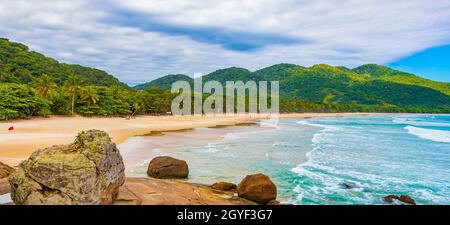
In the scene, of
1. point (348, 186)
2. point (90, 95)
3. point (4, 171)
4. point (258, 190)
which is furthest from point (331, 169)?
point (90, 95)

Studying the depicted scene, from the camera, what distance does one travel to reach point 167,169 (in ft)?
53.0

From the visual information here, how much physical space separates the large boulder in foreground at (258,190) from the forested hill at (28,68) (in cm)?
9079

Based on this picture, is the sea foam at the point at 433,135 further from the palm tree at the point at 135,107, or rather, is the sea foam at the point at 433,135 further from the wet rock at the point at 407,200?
the palm tree at the point at 135,107

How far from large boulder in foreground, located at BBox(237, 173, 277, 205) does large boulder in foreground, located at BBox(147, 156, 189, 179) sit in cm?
456

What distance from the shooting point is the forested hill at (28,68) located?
9731 cm

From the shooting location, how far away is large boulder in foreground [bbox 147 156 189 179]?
16.0m

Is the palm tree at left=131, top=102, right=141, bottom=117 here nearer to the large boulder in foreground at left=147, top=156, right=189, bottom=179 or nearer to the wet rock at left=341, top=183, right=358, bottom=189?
the large boulder in foreground at left=147, top=156, right=189, bottom=179

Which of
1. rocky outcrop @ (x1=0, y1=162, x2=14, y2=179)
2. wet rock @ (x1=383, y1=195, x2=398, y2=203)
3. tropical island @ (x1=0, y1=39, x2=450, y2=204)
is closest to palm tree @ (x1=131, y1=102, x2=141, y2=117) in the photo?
tropical island @ (x1=0, y1=39, x2=450, y2=204)

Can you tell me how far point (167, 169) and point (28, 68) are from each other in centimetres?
11694

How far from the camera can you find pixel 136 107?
7181 cm

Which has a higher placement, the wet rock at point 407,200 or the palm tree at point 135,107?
the palm tree at point 135,107

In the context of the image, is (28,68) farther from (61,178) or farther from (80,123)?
(61,178)

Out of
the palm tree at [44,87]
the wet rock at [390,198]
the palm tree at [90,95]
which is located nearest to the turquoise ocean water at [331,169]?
the wet rock at [390,198]
